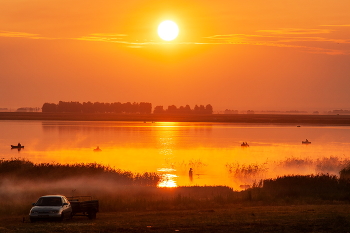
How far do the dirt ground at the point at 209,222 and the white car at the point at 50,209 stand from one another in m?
0.38

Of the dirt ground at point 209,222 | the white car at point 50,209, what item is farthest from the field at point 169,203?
the white car at point 50,209

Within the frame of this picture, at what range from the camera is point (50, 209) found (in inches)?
1122

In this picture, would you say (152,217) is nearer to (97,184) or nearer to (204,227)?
(204,227)

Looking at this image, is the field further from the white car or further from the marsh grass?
the white car

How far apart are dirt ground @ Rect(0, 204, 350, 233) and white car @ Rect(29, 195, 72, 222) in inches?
15.1

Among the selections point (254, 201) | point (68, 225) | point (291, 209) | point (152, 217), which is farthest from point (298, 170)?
point (68, 225)

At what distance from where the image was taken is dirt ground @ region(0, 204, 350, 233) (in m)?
25.5

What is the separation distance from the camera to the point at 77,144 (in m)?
129

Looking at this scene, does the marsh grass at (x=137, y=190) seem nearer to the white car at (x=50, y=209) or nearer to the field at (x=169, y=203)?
the field at (x=169, y=203)

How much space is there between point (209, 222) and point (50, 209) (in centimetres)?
869

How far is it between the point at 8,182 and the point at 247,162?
146 ft

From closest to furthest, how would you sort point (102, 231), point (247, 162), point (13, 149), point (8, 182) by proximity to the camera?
point (102, 231) < point (8, 182) < point (247, 162) < point (13, 149)

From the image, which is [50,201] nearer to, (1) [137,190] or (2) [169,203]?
(2) [169,203]

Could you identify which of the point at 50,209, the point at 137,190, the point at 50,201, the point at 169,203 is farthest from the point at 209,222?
the point at 137,190
